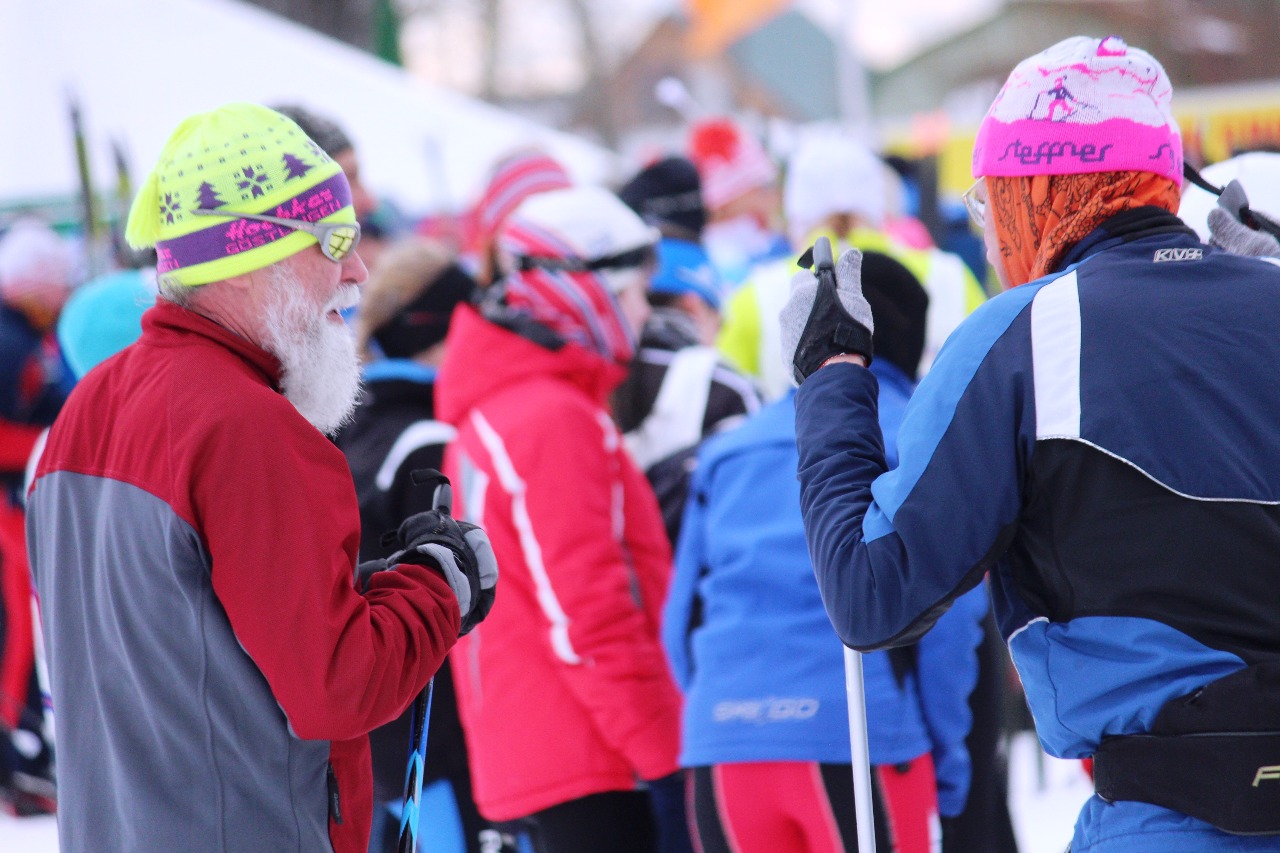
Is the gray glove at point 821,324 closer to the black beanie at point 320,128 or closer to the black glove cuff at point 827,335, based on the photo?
the black glove cuff at point 827,335

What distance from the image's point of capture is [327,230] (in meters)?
1.90

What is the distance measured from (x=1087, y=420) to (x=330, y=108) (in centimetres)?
935

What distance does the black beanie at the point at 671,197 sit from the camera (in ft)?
16.2

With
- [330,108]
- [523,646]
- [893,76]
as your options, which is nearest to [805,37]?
[330,108]

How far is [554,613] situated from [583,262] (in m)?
0.89

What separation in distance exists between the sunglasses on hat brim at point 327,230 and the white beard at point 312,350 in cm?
6

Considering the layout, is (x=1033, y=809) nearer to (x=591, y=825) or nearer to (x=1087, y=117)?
(x=591, y=825)

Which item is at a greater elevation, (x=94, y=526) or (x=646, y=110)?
(x=646, y=110)

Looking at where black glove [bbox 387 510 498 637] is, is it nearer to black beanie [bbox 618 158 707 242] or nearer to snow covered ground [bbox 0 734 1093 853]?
black beanie [bbox 618 158 707 242]

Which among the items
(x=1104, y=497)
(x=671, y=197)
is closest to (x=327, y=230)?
(x=1104, y=497)

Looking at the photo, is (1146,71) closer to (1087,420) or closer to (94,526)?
(1087,420)

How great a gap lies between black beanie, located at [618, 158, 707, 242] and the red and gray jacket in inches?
128

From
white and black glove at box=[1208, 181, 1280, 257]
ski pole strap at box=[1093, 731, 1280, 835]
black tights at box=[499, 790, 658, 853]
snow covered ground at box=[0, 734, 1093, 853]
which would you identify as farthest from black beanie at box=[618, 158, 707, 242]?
ski pole strap at box=[1093, 731, 1280, 835]

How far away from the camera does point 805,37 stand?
701 inches
